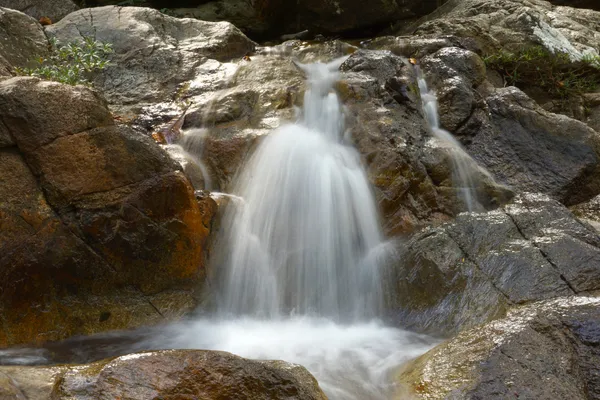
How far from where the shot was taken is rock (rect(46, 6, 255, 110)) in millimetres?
7633

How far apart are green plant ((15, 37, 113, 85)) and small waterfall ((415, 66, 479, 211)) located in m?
4.44

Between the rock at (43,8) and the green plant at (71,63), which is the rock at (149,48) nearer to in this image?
the green plant at (71,63)

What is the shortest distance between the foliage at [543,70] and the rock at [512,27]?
0.21 m

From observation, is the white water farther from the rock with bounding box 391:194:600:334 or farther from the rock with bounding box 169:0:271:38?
the rock with bounding box 169:0:271:38

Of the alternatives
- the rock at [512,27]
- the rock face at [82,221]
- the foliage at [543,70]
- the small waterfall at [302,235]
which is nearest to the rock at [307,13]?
the rock at [512,27]

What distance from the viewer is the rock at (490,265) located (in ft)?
14.1

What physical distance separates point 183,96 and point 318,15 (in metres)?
5.40

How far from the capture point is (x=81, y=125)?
4281mm

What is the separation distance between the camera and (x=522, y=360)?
311 centimetres

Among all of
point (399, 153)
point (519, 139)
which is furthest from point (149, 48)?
point (519, 139)

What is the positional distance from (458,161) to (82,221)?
4187mm

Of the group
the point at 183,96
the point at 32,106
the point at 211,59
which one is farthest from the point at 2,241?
the point at 211,59

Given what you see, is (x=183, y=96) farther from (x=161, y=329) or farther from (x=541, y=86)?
(x=541, y=86)

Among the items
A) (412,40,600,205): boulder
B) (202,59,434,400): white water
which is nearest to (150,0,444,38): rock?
(412,40,600,205): boulder
